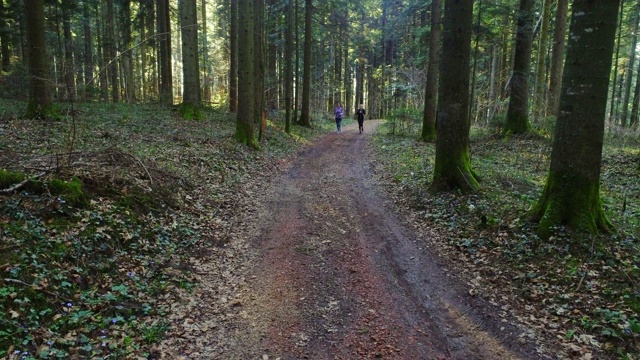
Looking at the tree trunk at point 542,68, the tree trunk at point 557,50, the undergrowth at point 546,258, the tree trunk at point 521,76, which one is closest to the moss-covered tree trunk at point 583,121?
the undergrowth at point 546,258

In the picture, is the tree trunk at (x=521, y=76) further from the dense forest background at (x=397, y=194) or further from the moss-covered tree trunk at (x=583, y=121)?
the moss-covered tree trunk at (x=583, y=121)

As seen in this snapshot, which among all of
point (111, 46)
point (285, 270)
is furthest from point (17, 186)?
point (111, 46)

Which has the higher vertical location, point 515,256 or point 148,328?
point 515,256

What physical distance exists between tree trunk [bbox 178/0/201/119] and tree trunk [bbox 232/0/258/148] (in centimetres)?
250

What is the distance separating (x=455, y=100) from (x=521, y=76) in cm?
883

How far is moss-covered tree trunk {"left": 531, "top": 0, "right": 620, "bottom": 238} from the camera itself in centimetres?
578

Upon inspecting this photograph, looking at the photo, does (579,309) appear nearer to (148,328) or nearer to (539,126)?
(148,328)

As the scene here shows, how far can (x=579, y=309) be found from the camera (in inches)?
184

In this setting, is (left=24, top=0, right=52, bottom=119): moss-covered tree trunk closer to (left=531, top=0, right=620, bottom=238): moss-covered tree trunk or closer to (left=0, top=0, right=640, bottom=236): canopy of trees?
(left=0, top=0, right=640, bottom=236): canopy of trees

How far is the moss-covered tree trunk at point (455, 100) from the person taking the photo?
29.5 feet

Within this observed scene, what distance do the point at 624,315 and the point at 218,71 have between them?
50.0 m

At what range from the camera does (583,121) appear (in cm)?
593

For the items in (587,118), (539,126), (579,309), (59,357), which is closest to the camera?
(59,357)

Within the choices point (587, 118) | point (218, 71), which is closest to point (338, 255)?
point (587, 118)
